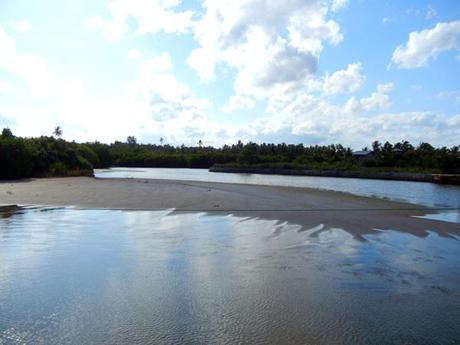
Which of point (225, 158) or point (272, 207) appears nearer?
point (272, 207)

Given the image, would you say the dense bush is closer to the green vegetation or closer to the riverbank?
the green vegetation

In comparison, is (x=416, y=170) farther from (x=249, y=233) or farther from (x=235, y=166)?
(x=249, y=233)

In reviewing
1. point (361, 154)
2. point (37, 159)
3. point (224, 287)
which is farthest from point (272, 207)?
point (361, 154)

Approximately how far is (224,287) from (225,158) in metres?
138

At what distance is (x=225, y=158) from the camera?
478 ft

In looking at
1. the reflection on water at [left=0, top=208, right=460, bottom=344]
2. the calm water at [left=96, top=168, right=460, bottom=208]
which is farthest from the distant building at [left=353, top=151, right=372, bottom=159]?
the reflection on water at [left=0, top=208, right=460, bottom=344]

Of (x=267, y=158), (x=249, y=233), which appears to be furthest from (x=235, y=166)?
(x=249, y=233)

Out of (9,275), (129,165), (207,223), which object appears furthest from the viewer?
(129,165)

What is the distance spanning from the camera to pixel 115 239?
468 inches

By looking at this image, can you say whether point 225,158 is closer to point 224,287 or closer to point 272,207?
point 272,207

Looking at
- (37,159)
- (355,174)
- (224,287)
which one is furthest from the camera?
(355,174)

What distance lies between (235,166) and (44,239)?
107 m

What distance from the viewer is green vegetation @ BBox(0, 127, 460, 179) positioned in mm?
43616

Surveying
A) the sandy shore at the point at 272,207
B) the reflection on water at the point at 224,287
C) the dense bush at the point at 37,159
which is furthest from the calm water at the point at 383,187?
the reflection on water at the point at 224,287
